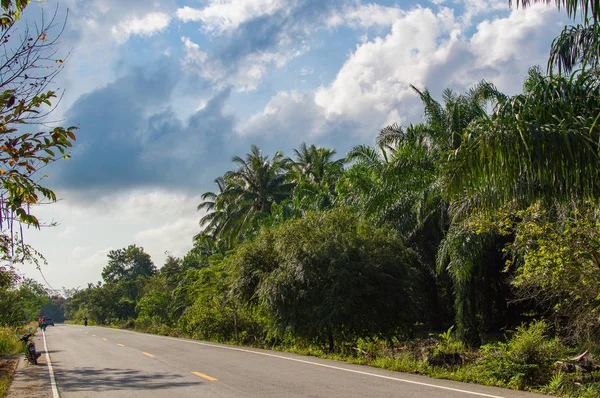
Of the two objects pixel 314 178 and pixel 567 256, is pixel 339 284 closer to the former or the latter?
pixel 567 256

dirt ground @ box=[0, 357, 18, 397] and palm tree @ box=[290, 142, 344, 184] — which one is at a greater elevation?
palm tree @ box=[290, 142, 344, 184]

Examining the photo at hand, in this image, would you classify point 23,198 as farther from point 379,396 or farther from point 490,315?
point 490,315

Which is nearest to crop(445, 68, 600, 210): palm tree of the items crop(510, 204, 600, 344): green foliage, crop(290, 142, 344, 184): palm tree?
crop(510, 204, 600, 344): green foliage

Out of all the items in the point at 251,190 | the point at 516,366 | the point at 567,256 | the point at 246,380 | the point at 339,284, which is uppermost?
the point at 251,190

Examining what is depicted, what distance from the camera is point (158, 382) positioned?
37.6 ft

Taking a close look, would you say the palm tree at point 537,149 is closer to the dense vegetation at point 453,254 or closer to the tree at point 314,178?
the dense vegetation at point 453,254

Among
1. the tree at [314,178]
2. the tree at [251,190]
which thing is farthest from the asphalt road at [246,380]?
the tree at [251,190]

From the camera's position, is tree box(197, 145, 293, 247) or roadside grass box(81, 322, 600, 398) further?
tree box(197, 145, 293, 247)

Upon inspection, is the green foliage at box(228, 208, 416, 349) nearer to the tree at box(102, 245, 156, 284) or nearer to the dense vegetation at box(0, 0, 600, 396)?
the dense vegetation at box(0, 0, 600, 396)

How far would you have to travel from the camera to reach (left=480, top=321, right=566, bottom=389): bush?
404 inches

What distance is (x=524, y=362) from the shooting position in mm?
10664

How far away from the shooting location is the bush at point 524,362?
10273 mm

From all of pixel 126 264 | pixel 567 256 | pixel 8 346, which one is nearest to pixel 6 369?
pixel 8 346

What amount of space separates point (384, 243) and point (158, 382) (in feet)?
31.4
